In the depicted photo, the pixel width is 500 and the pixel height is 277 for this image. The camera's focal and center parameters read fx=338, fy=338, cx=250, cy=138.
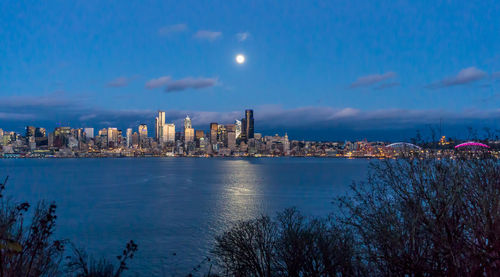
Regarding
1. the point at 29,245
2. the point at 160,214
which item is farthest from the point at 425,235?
the point at 160,214

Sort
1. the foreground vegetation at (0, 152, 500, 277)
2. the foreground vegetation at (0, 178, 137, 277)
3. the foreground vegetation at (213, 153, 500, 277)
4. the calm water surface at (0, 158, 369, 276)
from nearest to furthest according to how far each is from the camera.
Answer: the foreground vegetation at (0, 178, 137, 277), the foreground vegetation at (0, 152, 500, 277), the foreground vegetation at (213, 153, 500, 277), the calm water surface at (0, 158, 369, 276)

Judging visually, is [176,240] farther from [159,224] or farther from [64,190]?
[64,190]

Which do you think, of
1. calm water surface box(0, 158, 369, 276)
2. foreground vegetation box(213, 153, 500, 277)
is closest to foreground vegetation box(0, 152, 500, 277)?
foreground vegetation box(213, 153, 500, 277)

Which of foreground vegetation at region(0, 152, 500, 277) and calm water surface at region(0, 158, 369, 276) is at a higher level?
foreground vegetation at region(0, 152, 500, 277)

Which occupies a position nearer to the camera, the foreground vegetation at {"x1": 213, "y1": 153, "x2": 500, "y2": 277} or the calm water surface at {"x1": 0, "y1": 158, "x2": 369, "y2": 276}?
the foreground vegetation at {"x1": 213, "y1": 153, "x2": 500, "y2": 277}

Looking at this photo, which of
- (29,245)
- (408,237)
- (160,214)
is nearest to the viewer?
(29,245)

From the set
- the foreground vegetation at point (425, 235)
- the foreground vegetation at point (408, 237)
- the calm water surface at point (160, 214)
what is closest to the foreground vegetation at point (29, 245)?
the foreground vegetation at point (408, 237)

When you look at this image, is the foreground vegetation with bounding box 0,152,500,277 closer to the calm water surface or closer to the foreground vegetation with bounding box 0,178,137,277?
the foreground vegetation with bounding box 0,178,137,277

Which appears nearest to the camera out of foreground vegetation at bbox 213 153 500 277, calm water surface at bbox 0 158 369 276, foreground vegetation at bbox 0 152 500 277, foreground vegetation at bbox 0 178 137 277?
foreground vegetation at bbox 0 178 137 277

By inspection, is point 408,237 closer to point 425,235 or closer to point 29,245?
point 425,235

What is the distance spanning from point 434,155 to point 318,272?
21.2 ft

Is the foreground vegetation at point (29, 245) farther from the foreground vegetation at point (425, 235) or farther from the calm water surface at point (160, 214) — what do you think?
the calm water surface at point (160, 214)

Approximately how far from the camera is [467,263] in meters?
7.38

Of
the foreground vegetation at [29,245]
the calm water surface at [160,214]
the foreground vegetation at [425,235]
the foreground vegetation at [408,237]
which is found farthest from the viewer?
the calm water surface at [160,214]
